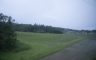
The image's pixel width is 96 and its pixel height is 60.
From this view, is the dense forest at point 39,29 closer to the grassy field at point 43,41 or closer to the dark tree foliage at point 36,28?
the dark tree foliage at point 36,28

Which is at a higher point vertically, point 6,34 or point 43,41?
point 6,34

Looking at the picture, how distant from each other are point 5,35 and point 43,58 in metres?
2.98

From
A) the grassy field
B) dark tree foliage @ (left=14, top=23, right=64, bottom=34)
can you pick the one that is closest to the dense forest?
dark tree foliage @ (left=14, top=23, right=64, bottom=34)

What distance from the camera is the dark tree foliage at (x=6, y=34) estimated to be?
369 inches

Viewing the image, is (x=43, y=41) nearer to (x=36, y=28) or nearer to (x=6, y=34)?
(x=36, y=28)

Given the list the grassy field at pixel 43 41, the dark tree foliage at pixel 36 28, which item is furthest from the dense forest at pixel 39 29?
the grassy field at pixel 43 41

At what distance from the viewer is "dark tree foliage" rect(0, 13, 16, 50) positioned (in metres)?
9.38

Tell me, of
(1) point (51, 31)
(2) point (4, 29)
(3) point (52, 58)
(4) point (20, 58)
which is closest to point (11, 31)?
(2) point (4, 29)

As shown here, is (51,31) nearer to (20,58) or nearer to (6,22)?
(6,22)

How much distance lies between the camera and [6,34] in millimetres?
9766

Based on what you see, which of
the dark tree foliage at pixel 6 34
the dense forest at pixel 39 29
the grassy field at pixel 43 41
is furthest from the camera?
the grassy field at pixel 43 41

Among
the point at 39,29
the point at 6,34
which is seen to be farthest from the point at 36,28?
the point at 6,34

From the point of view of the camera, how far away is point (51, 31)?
1789 cm

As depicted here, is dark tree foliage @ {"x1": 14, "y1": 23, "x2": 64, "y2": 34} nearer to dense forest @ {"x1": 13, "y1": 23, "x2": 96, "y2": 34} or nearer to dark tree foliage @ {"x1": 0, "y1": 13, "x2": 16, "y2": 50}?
dense forest @ {"x1": 13, "y1": 23, "x2": 96, "y2": 34}
